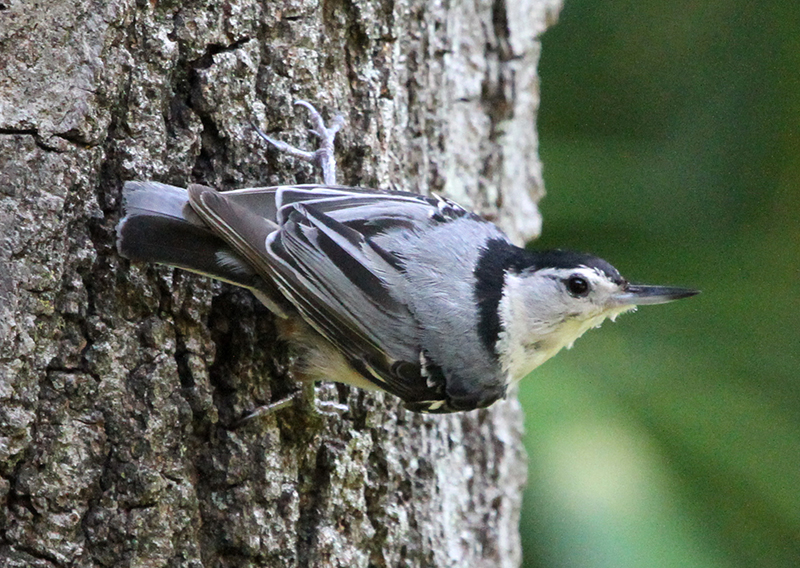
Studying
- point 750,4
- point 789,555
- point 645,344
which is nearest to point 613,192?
point 645,344

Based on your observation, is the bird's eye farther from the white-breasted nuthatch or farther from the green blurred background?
the green blurred background

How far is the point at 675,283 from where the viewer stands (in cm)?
341

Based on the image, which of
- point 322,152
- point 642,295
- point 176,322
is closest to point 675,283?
point 642,295

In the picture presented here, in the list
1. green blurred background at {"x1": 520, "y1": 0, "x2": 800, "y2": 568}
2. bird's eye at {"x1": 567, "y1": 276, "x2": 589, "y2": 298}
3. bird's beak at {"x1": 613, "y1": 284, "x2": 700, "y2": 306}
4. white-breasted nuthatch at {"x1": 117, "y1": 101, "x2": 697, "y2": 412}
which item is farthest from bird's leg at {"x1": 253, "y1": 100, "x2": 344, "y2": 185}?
green blurred background at {"x1": 520, "y1": 0, "x2": 800, "y2": 568}

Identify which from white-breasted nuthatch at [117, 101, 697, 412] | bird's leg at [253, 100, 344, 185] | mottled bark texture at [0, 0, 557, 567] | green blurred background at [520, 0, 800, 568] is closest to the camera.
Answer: mottled bark texture at [0, 0, 557, 567]

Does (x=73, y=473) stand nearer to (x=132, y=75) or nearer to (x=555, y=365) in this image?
(x=132, y=75)

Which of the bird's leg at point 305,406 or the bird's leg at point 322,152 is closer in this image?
the bird's leg at point 305,406

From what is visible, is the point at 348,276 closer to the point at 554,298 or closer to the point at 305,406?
the point at 305,406

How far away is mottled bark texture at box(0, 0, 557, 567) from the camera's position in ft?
4.99

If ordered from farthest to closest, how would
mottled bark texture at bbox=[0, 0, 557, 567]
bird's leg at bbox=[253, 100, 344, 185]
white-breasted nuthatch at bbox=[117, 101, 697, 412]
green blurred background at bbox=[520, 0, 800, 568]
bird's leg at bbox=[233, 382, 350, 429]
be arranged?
green blurred background at bbox=[520, 0, 800, 568], bird's leg at bbox=[253, 100, 344, 185], bird's leg at bbox=[233, 382, 350, 429], white-breasted nuthatch at bbox=[117, 101, 697, 412], mottled bark texture at bbox=[0, 0, 557, 567]

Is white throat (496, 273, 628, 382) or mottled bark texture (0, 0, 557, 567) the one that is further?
white throat (496, 273, 628, 382)

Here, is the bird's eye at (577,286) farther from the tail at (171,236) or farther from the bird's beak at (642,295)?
the tail at (171,236)

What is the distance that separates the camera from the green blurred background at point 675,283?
2.97 meters

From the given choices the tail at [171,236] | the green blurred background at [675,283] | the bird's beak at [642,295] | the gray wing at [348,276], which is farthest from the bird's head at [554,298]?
the green blurred background at [675,283]
